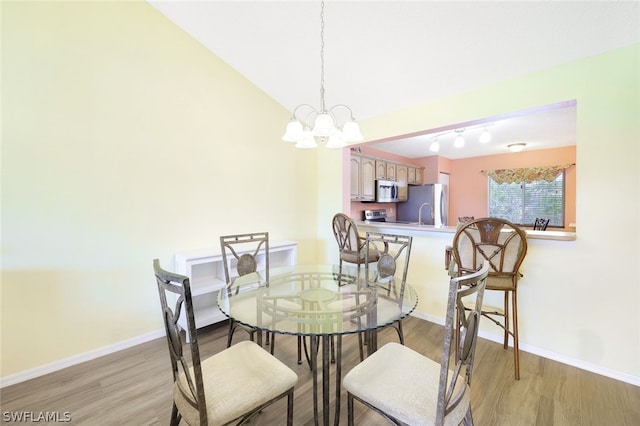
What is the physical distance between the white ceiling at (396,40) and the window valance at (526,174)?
11.3 feet

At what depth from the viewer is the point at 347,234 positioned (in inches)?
113

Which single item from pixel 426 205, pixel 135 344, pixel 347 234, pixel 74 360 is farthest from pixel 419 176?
pixel 74 360

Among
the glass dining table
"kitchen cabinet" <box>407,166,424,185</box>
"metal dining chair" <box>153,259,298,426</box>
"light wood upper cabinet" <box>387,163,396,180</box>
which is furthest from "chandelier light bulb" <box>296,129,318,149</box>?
"kitchen cabinet" <box>407,166,424,185</box>

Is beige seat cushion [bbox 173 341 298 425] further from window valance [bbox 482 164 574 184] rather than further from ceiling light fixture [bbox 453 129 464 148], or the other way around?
window valance [bbox 482 164 574 184]

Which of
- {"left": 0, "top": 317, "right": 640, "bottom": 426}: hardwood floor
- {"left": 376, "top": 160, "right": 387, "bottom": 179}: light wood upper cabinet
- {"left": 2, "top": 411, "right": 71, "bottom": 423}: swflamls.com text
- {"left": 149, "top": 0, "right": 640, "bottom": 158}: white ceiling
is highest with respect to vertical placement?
{"left": 149, "top": 0, "right": 640, "bottom": 158}: white ceiling

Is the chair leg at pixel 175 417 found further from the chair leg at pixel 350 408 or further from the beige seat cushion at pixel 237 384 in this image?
the chair leg at pixel 350 408

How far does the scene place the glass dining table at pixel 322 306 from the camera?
4.30ft

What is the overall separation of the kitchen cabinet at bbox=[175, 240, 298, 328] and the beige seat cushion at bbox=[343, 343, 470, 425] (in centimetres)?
147

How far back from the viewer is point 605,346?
1932mm

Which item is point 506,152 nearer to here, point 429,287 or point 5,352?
point 429,287

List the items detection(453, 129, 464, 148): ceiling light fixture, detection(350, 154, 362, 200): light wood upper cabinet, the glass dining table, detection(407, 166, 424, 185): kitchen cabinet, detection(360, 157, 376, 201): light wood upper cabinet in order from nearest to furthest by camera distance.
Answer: the glass dining table, detection(453, 129, 464, 148): ceiling light fixture, detection(350, 154, 362, 200): light wood upper cabinet, detection(360, 157, 376, 201): light wood upper cabinet, detection(407, 166, 424, 185): kitchen cabinet

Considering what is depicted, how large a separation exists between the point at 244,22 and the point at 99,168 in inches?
69.6

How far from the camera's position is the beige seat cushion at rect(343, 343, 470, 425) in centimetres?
104

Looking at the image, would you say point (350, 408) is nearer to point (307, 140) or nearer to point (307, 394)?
point (307, 394)
